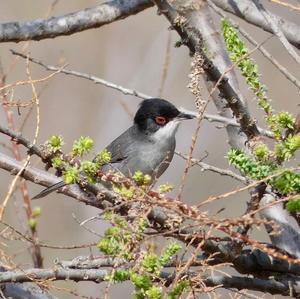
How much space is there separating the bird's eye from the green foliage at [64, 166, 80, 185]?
142 inches

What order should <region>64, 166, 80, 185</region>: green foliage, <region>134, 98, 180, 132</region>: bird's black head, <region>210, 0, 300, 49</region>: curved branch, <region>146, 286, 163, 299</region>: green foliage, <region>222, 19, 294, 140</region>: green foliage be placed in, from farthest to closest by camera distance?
<region>134, 98, 180, 132</region>: bird's black head, <region>210, 0, 300, 49</region>: curved branch, <region>222, 19, 294, 140</region>: green foliage, <region>64, 166, 80, 185</region>: green foliage, <region>146, 286, 163, 299</region>: green foliage

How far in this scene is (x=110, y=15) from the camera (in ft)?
13.3

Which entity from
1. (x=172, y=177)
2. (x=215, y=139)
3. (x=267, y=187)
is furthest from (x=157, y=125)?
(x=267, y=187)

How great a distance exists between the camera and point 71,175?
7.37 ft

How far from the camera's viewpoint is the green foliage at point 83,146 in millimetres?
2217

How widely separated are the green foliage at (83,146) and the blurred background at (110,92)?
5.36 meters

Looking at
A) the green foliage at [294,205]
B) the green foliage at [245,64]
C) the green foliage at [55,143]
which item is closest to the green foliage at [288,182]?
the green foliage at [294,205]

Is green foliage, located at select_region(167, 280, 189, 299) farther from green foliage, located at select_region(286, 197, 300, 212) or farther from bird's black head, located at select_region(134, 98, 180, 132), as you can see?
bird's black head, located at select_region(134, 98, 180, 132)

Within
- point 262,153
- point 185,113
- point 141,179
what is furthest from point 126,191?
point 185,113

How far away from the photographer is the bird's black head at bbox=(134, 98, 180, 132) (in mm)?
5688

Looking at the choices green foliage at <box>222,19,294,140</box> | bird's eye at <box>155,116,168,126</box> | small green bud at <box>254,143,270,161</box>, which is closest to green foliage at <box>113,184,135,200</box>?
small green bud at <box>254,143,270,161</box>

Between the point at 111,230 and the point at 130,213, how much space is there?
2.6 inches

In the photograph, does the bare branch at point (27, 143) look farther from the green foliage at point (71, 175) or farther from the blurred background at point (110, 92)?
the blurred background at point (110, 92)

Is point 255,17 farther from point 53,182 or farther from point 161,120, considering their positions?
point 161,120
